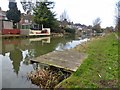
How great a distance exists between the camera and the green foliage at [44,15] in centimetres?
4481

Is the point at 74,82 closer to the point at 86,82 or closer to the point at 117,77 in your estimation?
the point at 86,82

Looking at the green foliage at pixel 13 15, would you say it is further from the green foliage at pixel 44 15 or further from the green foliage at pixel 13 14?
the green foliage at pixel 44 15

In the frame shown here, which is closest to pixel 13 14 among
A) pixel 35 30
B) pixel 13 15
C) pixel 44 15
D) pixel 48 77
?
pixel 13 15

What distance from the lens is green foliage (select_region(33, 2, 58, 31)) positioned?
147 feet

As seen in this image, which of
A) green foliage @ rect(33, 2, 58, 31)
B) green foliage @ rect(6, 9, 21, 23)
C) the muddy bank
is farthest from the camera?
green foliage @ rect(6, 9, 21, 23)

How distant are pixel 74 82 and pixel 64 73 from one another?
2.10 m

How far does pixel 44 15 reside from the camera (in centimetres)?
4478

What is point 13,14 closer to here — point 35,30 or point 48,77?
point 35,30

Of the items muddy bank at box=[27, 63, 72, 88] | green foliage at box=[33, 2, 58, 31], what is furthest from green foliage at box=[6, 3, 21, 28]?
muddy bank at box=[27, 63, 72, 88]

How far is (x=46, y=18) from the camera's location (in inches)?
1759

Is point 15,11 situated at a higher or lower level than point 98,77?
higher

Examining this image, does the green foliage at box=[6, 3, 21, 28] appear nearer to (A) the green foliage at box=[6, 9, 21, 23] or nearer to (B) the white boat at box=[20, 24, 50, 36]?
(A) the green foliage at box=[6, 9, 21, 23]

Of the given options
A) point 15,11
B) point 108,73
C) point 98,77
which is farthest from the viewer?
point 15,11

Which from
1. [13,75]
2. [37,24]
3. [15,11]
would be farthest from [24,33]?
[13,75]
